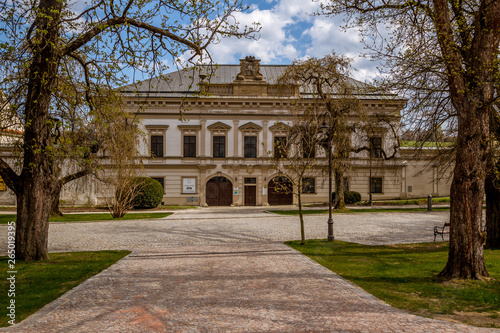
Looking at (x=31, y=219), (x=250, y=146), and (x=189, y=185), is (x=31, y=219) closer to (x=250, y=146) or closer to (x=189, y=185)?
(x=189, y=185)

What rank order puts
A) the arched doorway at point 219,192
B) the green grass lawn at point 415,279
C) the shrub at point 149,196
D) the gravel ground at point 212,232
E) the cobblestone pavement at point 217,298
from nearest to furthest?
1. the cobblestone pavement at point 217,298
2. the green grass lawn at point 415,279
3. the gravel ground at point 212,232
4. the shrub at point 149,196
5. the arched doorway at point 219,192

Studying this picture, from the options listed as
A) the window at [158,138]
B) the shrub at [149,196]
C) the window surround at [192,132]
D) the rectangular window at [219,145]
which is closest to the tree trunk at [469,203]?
the shrub at [149,196]

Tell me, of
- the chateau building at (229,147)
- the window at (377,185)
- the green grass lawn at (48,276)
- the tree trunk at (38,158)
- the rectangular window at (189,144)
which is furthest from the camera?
the window at (377,185)

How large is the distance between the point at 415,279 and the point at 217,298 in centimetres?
462

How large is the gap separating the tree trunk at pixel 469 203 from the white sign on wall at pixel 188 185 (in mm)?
31233

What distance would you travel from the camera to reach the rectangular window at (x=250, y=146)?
38.8m

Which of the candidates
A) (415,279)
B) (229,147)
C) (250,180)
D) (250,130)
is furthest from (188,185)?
(415,279)

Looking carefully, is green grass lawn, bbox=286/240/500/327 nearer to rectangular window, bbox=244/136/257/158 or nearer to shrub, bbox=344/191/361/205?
shrub, bbox=344/191/361/205

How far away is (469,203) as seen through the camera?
8.39 metres

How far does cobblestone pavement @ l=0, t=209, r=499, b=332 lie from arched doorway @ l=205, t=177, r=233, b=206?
23778mm

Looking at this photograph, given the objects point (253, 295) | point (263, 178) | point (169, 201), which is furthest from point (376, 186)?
point (253, 295)

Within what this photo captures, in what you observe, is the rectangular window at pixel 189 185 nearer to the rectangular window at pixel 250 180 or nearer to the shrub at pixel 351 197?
the rectangular window at pixel 250 180

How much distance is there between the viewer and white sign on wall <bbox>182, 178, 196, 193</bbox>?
1501 inches

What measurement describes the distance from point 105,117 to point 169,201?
27298 mm
